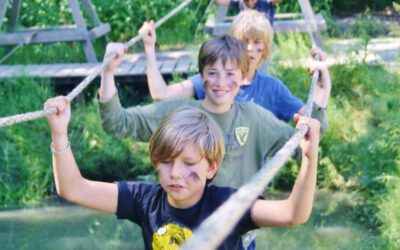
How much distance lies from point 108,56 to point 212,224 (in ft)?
6.15

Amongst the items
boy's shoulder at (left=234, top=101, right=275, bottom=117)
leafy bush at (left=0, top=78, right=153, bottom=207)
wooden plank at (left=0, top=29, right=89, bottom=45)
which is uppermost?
boy's shoulder at (left=234, top=101, right=275, bottom=117)

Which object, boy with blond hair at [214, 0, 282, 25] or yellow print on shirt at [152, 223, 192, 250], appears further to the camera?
boy with blond hair at [214, 0, 282, 25]

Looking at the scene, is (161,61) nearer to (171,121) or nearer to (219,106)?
(219,106)

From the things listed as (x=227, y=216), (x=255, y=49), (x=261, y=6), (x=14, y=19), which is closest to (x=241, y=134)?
(x=255, y=49)

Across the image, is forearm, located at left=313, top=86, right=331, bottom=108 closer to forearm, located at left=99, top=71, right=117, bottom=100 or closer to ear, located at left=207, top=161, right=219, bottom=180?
forearm, located at left=99, top=71, right=117, bottom=100

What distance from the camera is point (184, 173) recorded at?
7.92 ft

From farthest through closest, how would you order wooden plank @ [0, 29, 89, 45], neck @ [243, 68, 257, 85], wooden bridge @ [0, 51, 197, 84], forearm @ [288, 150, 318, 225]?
wooden plank @ [0, 29, 89, 45]
wooden bridge @ [0, 51, 197, 84]
neck @ [243, 68, 257, 85]
forearm @ [288, 150, 318, 225]

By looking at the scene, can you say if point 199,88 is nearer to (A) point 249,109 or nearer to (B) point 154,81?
(B) point 154,81

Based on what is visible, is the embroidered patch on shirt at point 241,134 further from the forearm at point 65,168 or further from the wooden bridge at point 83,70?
the wooden bridge at point 83,70

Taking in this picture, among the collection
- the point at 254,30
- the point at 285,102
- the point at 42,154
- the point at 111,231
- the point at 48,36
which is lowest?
the point at 111,231

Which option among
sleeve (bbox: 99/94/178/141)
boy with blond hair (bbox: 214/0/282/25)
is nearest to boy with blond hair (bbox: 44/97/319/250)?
sleeve (bbox: 99/94/178/141)

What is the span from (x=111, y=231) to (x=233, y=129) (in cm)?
311

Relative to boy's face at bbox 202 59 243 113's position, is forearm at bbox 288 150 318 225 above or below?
above

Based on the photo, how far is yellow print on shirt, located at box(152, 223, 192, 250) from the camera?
247cm
